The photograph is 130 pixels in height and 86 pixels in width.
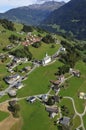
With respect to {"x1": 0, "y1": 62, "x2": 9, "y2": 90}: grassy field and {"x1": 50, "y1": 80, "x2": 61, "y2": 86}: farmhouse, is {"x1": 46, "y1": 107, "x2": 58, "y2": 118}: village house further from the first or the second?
{"x1": 0, "y1": 62, "x2": 9, "y2": 90}: grassy field

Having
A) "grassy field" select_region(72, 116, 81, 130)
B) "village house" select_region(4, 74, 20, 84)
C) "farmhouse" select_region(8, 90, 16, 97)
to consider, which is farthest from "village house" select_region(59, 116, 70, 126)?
"village house" select_region(4, 74, 20, 84)

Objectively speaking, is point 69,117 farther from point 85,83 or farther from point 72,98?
point 85,83

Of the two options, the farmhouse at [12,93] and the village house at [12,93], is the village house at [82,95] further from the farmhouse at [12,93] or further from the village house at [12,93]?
the farmhouse at [12,93]

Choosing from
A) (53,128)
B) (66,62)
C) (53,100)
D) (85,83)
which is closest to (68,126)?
(53,128)

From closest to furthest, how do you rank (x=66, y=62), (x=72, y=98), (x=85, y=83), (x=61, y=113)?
1. (x=61, y=113)
2. (x=72, y=98)
3. (x=85, y=83)
4. (x=66, y=62)

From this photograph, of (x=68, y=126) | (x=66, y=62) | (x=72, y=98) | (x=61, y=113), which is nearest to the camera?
(x=68, y=126)

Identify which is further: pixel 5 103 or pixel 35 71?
pixel 35 71
